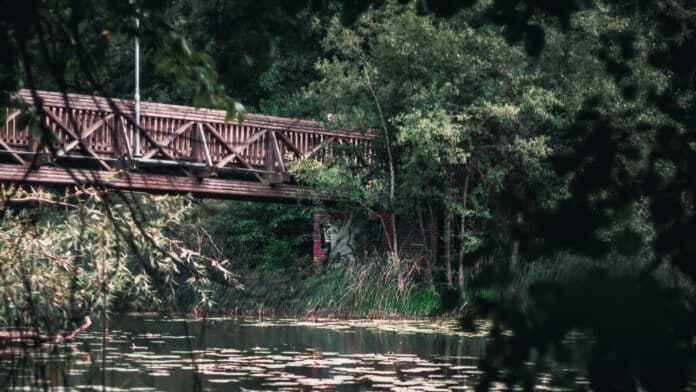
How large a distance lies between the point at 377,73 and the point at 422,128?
2.17m

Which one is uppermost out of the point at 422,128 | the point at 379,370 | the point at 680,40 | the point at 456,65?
the point at 456,65

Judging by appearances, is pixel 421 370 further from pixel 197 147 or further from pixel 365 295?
pixel 197 147

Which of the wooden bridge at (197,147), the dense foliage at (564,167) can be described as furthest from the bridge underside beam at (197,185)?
the dense foliage at (564,167)

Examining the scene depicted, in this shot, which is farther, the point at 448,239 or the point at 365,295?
the point at 448,239

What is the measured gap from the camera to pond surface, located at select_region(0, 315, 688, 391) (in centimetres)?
968

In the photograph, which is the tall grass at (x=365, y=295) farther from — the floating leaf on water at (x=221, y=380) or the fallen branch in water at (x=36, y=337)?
the floating leaf on water at (x=221, y=380)

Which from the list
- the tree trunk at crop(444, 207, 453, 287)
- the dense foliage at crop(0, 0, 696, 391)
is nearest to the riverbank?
the tree trunk at crop(444, 207, 453, 287)

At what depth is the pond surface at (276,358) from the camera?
968 centimetres

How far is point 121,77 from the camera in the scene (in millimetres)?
31750

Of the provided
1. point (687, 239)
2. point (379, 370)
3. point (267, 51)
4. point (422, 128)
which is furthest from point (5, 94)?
point (422, 128)

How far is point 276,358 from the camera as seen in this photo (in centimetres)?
1205

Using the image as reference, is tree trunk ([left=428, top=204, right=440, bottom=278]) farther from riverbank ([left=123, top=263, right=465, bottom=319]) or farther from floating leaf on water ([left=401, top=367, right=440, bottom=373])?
floating leaf on water ([left=401, top=367, right=440, bottom=373])

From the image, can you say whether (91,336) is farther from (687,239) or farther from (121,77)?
(121,77)

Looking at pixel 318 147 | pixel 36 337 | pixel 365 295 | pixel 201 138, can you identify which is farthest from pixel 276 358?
pixel 318 147
